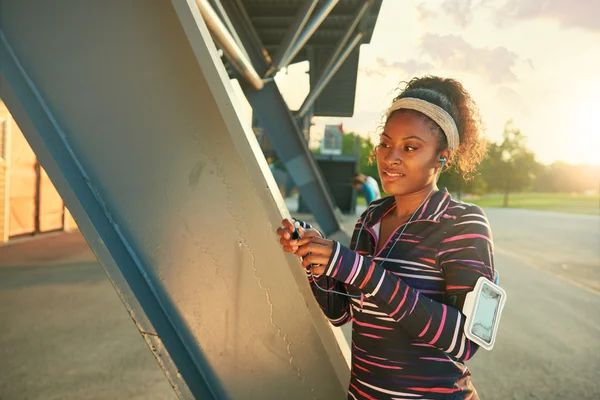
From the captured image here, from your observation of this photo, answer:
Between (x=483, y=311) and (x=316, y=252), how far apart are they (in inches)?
17.9

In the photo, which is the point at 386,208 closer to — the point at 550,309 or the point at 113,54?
the point at 113,54

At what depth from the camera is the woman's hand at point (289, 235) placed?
1137 millimetres

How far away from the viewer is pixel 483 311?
41.7 inches

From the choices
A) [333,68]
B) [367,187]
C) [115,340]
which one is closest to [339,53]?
[333,68]

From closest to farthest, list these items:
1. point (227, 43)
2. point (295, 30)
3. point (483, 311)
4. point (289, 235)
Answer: point (483, 311), point (289, 235), point (227, 43), point (295, 30)

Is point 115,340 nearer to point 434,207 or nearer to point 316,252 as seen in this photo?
point 316,252

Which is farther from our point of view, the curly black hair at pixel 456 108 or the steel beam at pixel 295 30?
the steel beam at pixel 295 30

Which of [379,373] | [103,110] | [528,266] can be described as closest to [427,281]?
[379,373]

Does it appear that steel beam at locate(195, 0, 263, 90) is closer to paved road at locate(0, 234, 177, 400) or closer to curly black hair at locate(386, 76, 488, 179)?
curly black hair at locate(386, 76, 488, 179)

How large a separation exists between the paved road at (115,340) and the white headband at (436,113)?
276 cm

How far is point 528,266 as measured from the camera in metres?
8.50

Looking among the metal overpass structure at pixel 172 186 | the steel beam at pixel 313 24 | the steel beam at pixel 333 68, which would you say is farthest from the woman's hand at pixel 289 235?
the steel beam at pixel 333 68

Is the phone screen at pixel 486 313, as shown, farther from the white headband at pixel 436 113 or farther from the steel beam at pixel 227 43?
the steel beam at pixel 227 43

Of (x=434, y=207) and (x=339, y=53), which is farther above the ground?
(x=339, y=53)
